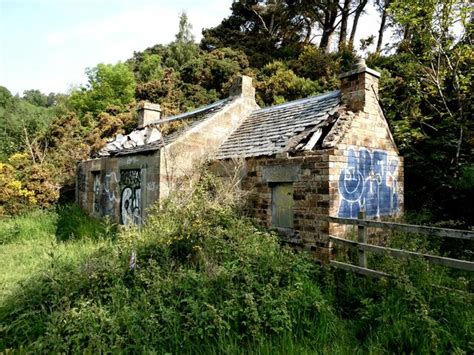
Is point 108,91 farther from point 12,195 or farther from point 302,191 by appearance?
point 302,191

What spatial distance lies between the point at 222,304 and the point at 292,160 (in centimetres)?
356

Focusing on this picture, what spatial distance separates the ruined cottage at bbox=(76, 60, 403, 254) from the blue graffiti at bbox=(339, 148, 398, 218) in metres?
0.02

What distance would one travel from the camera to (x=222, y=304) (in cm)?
424

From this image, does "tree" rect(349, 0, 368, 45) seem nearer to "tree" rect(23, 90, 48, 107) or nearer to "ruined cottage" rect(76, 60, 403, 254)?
"ruined cottage" rect(76, 60, 403, 254)

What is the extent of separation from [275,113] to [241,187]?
3.33 meters

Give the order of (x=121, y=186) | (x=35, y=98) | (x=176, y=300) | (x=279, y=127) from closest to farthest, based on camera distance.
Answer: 1. (x=176, y=300)
2. (x=279, y=127)
3. (x=121, y=186)
4. (x=35, y=98)

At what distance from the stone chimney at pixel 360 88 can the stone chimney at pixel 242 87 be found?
14.1 ft

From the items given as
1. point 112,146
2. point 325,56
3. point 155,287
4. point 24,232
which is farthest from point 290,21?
point 155,287

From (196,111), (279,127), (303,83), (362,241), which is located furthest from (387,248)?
(303,83)

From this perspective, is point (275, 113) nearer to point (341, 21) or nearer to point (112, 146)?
point (112, 146)

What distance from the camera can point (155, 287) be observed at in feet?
15.4

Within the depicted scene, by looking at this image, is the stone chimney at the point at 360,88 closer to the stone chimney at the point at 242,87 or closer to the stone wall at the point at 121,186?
the stone chimney at the point at 242,87

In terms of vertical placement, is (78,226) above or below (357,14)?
below

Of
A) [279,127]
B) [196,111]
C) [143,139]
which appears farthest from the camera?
[196,111]
